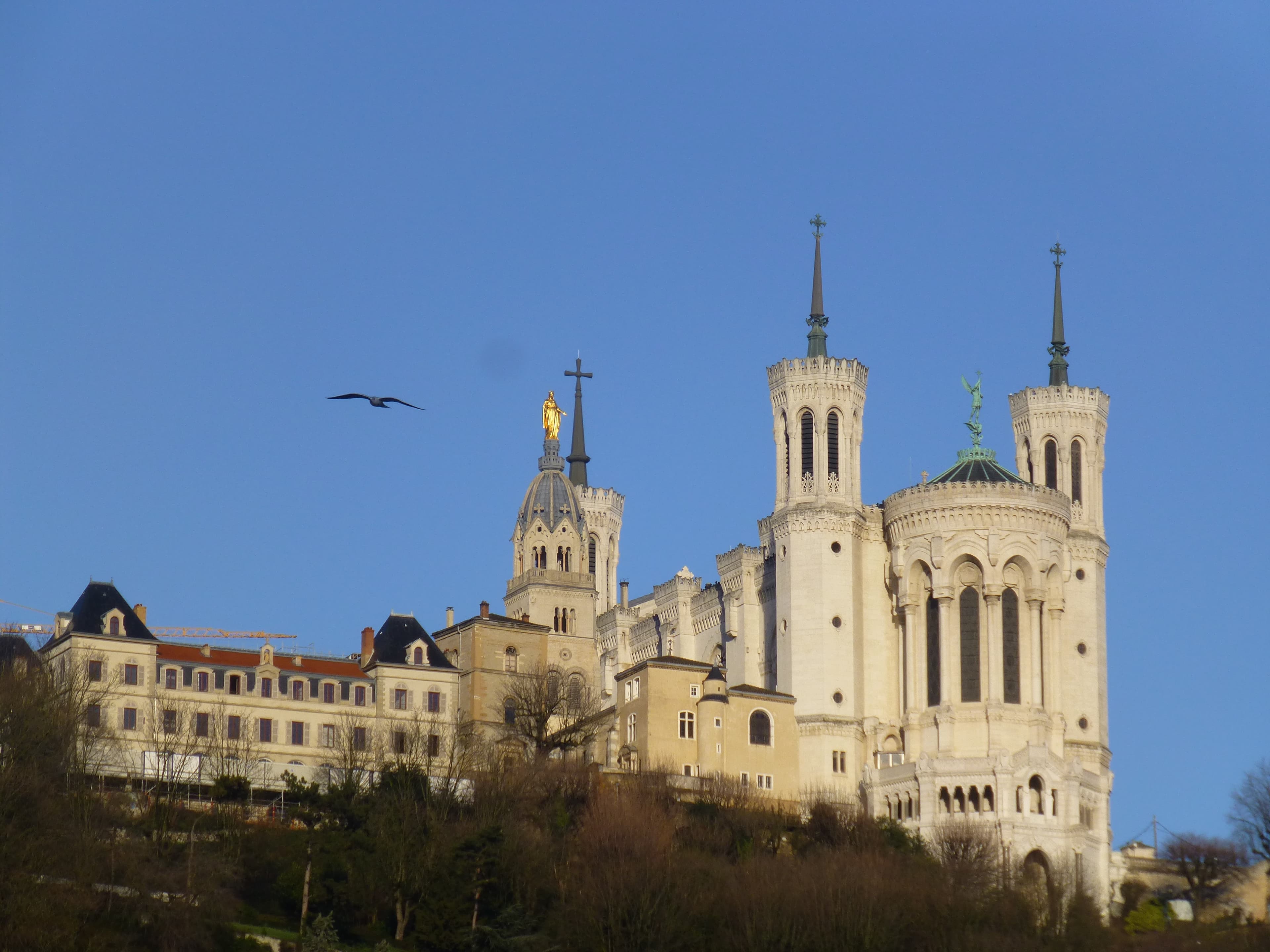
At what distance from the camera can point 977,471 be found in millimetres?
116062

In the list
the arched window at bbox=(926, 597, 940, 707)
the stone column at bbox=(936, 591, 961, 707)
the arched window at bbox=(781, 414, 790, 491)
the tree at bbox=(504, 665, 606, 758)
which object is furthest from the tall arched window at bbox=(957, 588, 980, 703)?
the tree at bbox=(504, 665, 606, 758)

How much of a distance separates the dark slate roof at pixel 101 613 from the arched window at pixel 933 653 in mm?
33165

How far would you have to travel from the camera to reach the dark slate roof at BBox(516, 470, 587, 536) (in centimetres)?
12800

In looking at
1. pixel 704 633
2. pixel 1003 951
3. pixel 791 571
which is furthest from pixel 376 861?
pixel 704 633

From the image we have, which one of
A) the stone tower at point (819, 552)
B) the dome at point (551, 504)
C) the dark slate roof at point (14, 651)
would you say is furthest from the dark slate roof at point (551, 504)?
the dark slate roof at point (14, 651)

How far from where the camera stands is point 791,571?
115875mm

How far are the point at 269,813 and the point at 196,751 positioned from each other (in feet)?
15.7

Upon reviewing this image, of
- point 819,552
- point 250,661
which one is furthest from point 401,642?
point 819,552

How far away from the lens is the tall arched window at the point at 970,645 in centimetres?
11238

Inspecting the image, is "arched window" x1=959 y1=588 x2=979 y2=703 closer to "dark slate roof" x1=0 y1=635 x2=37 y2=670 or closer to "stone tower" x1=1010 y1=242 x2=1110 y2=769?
"stone tower" x1=1010 y1=242 x2=1110 y2=769

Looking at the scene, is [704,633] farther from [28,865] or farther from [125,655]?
[28,865]

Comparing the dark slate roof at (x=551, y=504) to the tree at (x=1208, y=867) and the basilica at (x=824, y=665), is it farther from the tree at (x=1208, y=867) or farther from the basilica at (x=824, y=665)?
the tree at (x=1208, y=867)

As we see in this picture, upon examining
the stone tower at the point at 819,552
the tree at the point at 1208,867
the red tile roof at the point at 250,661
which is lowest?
the tree at the point at 1208,867

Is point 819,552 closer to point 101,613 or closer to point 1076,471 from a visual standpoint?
point 1076,471
